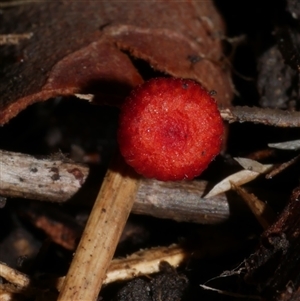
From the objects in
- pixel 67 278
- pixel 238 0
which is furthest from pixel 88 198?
pixel 238 0

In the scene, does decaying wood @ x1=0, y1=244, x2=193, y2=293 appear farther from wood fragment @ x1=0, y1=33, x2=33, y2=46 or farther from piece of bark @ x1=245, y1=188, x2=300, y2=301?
wood fragment @ x1=0, y1=33, x2=33, y2=46

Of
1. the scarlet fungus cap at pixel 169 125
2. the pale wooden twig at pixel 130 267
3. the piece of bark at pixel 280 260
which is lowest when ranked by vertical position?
the pale wooden twig at pixel 130 267

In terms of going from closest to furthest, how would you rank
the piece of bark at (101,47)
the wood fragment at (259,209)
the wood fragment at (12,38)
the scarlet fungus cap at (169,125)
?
the scarlet fungus cap at (169,125) → the wood fragment at (259,209) → the piece of bark at (101,47) → the wood fragment at (12,38)

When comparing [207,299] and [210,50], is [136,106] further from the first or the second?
[210,50]

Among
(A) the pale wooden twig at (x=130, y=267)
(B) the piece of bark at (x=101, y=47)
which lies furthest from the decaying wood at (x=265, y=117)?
(A) the pale wooden twig at (x=130, y=267)

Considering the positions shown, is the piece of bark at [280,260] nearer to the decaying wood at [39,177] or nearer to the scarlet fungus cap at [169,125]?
the scarlet fungus cap at [169,125]

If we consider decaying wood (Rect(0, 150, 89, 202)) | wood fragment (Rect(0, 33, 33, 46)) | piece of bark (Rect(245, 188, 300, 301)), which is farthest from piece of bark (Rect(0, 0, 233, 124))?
piece of bark (Rect(245, 188, 300, 301))
